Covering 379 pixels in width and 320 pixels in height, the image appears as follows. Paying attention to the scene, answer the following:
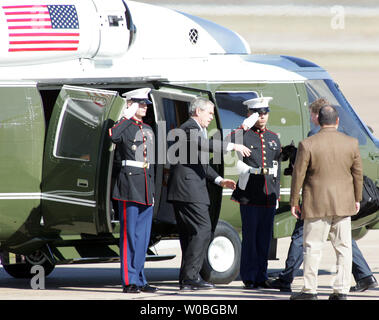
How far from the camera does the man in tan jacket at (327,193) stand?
8406mm

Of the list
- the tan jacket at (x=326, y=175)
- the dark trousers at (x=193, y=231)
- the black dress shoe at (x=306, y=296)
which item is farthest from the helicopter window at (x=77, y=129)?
the black dress shoe at (x=306, y=296)

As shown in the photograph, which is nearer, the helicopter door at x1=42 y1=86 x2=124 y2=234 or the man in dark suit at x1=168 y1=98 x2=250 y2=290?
the man in dark suit at x1=168 y1=98 x2=250 y2=290

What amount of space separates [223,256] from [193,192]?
154cm

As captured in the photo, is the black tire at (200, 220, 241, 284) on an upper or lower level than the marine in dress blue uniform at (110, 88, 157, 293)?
lower

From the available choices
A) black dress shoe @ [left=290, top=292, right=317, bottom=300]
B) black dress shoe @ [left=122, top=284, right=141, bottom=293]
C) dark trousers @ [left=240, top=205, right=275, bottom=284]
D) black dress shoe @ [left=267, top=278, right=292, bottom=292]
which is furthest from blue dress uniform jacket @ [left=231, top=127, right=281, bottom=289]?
black dress shoe @ [left=290, top=292, right=317, bottom=300]

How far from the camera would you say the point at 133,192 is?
9.55m

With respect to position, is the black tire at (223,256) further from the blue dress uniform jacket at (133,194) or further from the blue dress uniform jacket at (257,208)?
the blue dress uniform jacket at (133,194)

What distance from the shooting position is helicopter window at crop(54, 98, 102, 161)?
9984 millimetres

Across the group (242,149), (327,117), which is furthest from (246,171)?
(327,117)

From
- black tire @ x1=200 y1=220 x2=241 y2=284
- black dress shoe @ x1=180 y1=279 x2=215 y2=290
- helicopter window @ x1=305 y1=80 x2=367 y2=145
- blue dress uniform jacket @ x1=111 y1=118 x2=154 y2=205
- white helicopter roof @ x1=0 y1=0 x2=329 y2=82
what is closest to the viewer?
blue dress uniform jacket @ x1=111 y1=118 x2=154 y2=205

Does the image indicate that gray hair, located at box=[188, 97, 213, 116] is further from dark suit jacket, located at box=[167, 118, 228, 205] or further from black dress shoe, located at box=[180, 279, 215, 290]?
black dress shoe, located at box=[180, 279, 215, 290]

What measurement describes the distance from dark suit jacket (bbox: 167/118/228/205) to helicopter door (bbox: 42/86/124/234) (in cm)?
67

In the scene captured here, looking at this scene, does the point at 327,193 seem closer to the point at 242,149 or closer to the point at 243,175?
the point at 242,149

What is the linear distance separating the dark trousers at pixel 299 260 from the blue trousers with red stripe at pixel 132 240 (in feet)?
4.60
